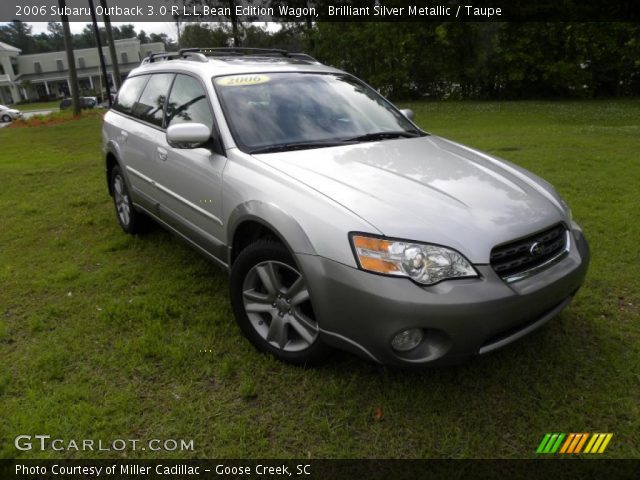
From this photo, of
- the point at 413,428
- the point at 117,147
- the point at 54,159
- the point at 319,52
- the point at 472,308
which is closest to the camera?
the point at 472,308

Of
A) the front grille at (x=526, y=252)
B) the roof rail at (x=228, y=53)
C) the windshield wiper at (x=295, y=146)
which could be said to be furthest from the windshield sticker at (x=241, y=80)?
the front grille at (x=526, y=252)

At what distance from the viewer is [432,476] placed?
2031mm

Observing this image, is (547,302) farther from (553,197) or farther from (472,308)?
(553,197)

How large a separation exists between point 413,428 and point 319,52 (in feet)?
94.7

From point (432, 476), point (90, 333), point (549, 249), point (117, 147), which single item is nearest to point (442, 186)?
point (549, 249)

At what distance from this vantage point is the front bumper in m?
2.03

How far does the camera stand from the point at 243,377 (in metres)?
2.63

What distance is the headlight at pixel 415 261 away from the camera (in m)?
2.07

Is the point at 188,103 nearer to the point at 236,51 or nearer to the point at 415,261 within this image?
the point at 236,51

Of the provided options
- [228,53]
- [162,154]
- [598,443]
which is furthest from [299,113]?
[598,443]

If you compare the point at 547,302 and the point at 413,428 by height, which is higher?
the point at 547,302

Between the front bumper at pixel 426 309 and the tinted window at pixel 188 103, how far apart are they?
1536 millimetres

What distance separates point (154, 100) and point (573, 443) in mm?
3830

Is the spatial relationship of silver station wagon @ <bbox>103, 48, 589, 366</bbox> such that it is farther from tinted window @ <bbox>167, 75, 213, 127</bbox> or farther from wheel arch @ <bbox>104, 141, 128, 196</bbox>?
wheel arch @ <bbox>104, 141, 128, 196</bbox>
